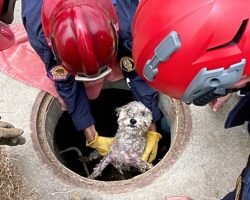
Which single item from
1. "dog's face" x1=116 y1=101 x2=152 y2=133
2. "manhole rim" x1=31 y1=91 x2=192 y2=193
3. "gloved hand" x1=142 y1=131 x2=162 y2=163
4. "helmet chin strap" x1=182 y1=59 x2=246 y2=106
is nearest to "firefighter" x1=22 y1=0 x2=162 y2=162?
"gloved hand" x1=142 y1=131 x2=162 y2=163

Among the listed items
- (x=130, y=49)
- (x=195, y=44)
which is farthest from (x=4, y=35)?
(x=195, y=44)

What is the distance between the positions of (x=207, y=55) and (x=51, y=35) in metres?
0.97

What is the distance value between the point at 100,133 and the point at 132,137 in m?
0.78

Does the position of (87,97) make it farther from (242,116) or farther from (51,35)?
(242,116)

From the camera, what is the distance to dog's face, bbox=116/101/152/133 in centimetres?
315

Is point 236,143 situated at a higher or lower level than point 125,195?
higher

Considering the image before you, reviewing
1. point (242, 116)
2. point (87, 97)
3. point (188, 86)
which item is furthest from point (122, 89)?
point (188, 86)

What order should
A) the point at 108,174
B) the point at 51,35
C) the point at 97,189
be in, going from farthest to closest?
the point at 108,174
the point at 97,189
the point at 51,35

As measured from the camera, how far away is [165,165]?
2.98 meters

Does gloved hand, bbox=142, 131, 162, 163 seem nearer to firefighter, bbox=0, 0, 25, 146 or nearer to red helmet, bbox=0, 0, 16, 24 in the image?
firefighter, bbox=0, 0, 25, 146

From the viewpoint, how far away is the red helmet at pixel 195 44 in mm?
2043

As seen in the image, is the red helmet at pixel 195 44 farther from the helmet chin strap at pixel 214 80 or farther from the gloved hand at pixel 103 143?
the gloved hand at pixel 103 143

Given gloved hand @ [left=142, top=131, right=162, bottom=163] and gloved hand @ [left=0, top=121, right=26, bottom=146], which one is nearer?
gloved hand @ [left=0, top=121, right=26, bottom=146]

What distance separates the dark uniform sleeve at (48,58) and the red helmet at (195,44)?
0.96 meters
